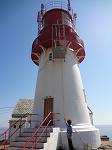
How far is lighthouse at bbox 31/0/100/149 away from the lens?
13.5 m

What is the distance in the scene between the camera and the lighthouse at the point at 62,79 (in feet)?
44.3

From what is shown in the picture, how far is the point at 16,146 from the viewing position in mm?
10875

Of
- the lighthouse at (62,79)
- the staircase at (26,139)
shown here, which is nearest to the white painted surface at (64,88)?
the lighthouse at (62,79)

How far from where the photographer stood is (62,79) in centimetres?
1496

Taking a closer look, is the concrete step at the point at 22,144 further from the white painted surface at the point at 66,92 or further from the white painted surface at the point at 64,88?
the white painted surface at the point at 64,88

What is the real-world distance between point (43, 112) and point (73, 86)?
300 cm

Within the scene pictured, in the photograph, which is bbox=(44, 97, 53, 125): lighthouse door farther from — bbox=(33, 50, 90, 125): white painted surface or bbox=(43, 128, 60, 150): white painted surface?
bbox=(43, 128, 60, 150): white painted surface

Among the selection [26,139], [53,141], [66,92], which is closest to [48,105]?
[66,92]

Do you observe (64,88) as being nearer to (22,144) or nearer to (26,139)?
(26,139)

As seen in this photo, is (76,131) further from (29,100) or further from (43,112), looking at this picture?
(29,100)

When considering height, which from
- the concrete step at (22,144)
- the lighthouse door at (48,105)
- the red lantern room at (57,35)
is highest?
the red lantern room at (57,35)

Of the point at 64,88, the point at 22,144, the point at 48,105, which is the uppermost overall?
the point at 64,88

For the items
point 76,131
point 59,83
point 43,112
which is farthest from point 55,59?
point 76,131

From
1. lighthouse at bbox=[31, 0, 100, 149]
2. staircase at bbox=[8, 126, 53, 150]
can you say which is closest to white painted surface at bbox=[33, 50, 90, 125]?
lighthouse at bbox=[31, 0, 100, 149]
